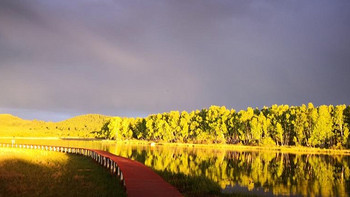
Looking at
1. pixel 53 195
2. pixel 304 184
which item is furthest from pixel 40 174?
pixel 304 184

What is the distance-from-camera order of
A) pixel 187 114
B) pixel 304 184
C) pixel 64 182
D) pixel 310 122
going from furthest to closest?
pixel 187 114 → pixel 310 122 → pixel 304 184 → pixel 64 182

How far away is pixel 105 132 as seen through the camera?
175000 millimetres

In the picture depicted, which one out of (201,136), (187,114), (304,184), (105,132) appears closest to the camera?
(304,184)

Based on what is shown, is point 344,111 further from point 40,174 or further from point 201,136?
point 40,174

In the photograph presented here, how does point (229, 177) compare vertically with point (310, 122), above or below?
below

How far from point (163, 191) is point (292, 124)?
87.0 metres

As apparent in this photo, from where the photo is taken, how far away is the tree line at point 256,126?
85.9 m

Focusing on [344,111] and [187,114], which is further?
[187,114]

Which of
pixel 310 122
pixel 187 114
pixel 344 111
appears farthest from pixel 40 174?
pixel 187 114

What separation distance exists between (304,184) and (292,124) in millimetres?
73092

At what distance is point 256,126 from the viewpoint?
9681 cm

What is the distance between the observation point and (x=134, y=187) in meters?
18.3

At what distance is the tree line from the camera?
85.9 metres

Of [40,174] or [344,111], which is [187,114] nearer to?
[344,111]
